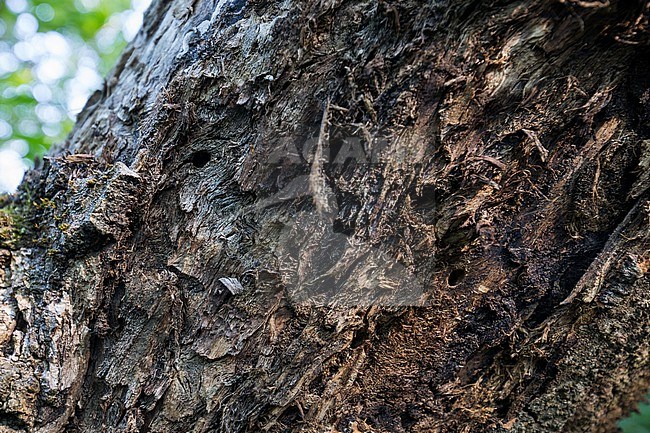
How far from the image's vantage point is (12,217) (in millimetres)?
1633

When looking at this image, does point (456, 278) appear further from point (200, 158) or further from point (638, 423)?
point (638, 423)

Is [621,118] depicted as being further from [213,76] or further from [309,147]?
[213,76]

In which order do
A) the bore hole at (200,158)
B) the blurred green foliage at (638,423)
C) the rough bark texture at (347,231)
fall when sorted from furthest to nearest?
1. the blurred green foliage at (638,423)
2. the bore hole at (200,158)
3. the rough bark texture at (347,231)

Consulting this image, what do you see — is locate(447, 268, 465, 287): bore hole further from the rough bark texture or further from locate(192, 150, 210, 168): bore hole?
locate(192, 150, 210, 168): bore hole

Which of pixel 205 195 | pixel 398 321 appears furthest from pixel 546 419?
pixel 205 195

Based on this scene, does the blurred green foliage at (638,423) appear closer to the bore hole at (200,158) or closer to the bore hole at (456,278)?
the bore hole at (456,278)

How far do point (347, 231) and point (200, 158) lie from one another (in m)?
0.53

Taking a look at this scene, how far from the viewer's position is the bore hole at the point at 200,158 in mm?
1354

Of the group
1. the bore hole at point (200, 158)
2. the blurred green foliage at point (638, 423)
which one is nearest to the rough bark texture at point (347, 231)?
the bore hole at point (200, 158)

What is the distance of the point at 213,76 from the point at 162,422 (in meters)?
1.06

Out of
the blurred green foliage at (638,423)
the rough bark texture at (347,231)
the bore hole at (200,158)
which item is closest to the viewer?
the rough bark texture at (347,231)

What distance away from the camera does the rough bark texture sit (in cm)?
116

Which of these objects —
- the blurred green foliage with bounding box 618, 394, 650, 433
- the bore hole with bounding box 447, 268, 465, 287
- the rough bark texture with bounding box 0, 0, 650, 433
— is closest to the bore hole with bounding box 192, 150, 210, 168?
the rough bark texture with bounding box 0, 0, 650, 433

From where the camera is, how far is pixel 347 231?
1.22 metres
